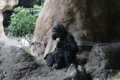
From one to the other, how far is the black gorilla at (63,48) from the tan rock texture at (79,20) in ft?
3.89

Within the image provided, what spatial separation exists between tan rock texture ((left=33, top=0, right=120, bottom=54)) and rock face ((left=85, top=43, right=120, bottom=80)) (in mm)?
1356

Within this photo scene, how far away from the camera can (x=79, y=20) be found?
5.52 meters

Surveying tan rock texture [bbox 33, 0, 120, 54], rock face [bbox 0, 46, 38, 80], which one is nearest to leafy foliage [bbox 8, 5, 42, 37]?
tan rock texture [bbox 33, 0, 120, 54]

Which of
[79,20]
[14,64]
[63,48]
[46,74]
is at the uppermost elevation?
[79,20]

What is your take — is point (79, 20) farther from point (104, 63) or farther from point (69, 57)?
point (104, 63)

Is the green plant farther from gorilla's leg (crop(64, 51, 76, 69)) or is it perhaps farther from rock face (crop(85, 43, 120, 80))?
rock face (crop(85, 43, 120, 80))

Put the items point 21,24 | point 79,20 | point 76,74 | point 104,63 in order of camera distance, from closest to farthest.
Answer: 1. point 76,74
2. point 104,63
3. point 79,20
4. point 21,24

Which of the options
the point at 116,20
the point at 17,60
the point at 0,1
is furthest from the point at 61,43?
the point at 0,1

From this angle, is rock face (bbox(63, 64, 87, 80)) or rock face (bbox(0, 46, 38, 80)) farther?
rock face (bbox(0, 46, 38, 80))

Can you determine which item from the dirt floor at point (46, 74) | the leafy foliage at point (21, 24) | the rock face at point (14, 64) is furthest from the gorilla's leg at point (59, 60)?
the leafy foliage at point (21, 24)

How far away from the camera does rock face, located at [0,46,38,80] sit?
3896mm

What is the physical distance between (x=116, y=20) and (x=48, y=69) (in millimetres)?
3324

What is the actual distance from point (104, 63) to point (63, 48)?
0.94 m

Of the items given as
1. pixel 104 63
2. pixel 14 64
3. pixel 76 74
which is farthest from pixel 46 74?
pixel 104 63
